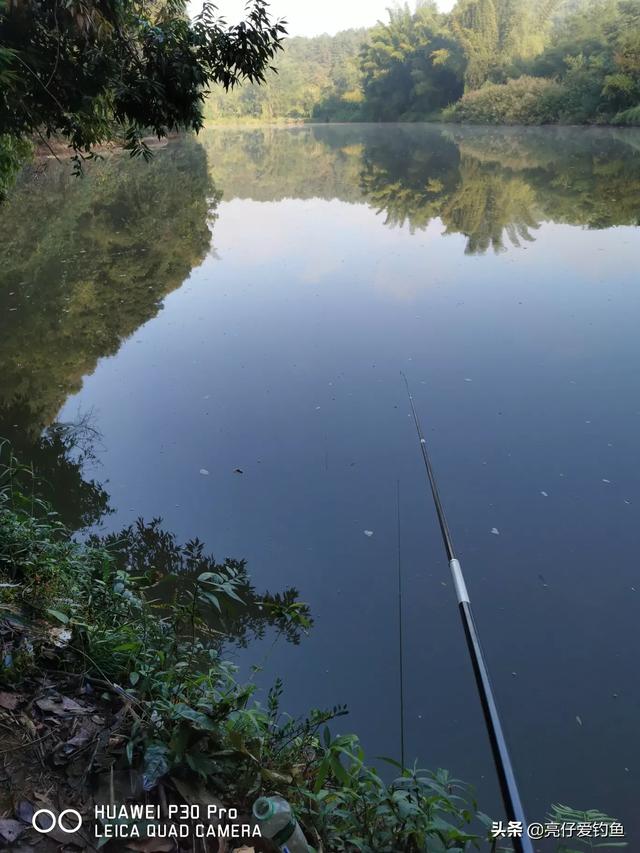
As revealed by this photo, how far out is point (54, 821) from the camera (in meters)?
1.61

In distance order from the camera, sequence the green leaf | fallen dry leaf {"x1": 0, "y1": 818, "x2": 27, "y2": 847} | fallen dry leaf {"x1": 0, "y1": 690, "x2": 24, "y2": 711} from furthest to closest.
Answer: the green leaf
fallen dry leaf {"x1": 0, "y1": 690, "x2": 24, "y2": 711}
fallen dry leaf {"x1": 0, "y1": 818, "x2": 27, "y2": 847}

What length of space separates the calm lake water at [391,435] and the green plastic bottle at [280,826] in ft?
2.87

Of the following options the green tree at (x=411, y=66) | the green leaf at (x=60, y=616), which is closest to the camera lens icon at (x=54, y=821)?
the green leaf at (x=60, y=616)

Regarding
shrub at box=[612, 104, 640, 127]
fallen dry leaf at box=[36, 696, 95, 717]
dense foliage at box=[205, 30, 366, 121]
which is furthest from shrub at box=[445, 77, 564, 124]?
fallen dry leaf at box=[36, 696, 95, 717]

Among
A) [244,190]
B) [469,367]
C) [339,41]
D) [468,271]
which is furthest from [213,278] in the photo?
[339,41]

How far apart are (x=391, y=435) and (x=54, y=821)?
3410 millimetres

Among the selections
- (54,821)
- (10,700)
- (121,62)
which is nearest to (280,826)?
(54,821)

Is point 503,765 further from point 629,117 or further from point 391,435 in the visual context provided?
point 629,117

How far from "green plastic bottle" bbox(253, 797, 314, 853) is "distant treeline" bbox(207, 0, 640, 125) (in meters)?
28.2

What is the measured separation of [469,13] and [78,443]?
47.0 meters

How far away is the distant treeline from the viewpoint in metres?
27.5

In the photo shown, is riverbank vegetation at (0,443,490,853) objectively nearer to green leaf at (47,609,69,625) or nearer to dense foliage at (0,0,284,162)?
green leaf at (47,609,69,625)

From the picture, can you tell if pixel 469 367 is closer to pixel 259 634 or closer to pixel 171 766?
pixel 259 634

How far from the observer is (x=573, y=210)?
39.1 feet
